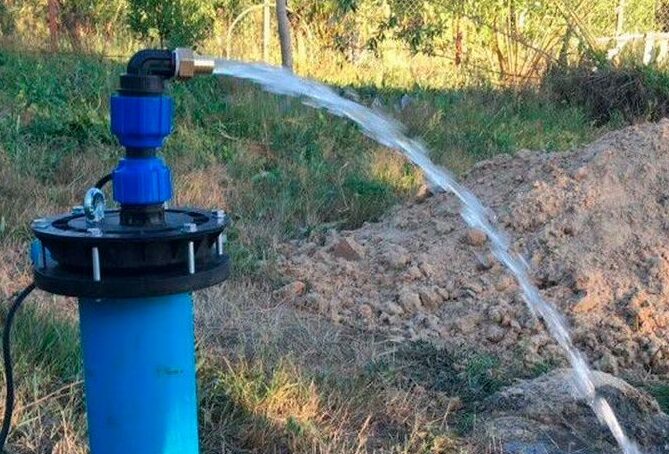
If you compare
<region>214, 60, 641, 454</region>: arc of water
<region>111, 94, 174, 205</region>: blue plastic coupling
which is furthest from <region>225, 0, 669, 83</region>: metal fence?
<region>111, 94, 174, 205</region>: blue plastic coupling

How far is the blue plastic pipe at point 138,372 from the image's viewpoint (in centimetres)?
144

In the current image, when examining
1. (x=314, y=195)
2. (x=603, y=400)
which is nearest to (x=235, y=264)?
(x=314, y=195)

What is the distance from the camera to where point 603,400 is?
8.55ft

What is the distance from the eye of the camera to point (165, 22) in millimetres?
7184

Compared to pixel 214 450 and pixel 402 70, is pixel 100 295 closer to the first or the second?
pixel 214 450

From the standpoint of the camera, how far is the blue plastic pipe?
1439 millimetres

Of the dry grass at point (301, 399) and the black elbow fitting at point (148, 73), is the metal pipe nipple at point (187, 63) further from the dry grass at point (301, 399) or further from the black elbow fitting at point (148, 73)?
the dry grass at point (301, 399)

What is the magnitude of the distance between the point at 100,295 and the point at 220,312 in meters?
1.70

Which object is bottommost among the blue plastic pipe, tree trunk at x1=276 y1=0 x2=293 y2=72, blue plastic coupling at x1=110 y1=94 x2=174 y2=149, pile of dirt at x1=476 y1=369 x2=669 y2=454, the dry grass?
pile of dirt at x1=476 y1=369 x2=669 y2=454

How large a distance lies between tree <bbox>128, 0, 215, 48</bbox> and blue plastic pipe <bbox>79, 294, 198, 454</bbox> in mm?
5716

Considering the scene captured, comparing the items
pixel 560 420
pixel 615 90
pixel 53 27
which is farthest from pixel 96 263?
pixel 53 27

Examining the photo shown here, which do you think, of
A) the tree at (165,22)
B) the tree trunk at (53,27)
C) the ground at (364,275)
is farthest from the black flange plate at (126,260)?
the tree trunk at (53,27)

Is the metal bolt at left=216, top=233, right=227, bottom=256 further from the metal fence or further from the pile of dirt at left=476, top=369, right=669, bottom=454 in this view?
the metal fence

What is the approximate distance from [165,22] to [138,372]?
19.9ft
